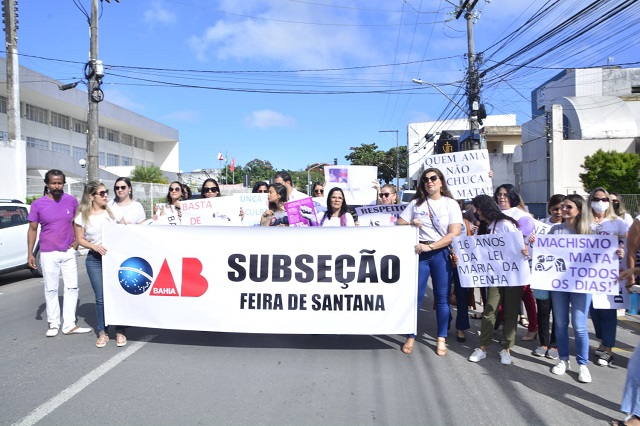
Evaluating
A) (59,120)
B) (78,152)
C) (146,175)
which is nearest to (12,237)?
(146,175)

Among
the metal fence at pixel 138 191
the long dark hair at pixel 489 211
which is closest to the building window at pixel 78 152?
the metal fence at pixel 138 191

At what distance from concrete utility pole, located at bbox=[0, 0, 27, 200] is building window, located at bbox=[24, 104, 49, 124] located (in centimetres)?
1765

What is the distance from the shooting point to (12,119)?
19.5m

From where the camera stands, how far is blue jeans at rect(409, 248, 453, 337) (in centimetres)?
540

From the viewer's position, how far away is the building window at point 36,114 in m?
35.7

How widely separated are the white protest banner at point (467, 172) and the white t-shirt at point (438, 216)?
2045 millimetres

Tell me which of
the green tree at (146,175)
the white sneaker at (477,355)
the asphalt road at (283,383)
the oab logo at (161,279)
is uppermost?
the green tree at (146,175)

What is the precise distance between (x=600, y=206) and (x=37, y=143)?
39580 millimetres

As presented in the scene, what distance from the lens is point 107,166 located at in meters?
48.4

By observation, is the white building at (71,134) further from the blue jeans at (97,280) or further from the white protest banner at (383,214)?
the white protest banner at (383,214)

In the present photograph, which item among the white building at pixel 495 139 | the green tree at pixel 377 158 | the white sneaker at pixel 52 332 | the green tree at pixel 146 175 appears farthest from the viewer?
the green tree at pixel 377 158

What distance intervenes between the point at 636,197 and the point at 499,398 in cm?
1973

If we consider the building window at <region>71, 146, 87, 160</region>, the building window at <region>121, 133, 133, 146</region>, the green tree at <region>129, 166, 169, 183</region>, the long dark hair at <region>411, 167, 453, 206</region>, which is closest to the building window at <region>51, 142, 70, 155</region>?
the building window at <region>71, 146, 87, 160</region>

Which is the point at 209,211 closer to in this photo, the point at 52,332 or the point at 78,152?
the point at 52,332
